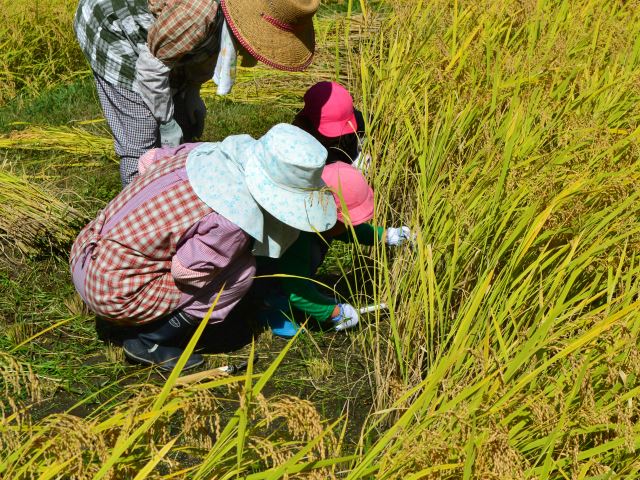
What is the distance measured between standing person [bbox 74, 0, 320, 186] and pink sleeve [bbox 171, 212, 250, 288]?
50 cm

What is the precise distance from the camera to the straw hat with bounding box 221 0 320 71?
96.7 inches

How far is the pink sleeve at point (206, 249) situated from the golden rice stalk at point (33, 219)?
0.83 meters

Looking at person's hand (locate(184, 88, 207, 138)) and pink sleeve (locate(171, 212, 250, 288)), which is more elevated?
pink sleeve (locate(171, 212, 250, 288))

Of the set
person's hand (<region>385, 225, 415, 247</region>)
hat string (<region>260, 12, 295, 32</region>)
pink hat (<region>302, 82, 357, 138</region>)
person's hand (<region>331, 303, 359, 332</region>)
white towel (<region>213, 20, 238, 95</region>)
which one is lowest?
person's hand (<region>331, 303, 359, 332</region>)

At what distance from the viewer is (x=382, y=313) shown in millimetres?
2590

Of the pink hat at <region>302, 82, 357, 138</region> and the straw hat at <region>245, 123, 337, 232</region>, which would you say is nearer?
the straw hat at <region>245, 123, 337, 232</region>

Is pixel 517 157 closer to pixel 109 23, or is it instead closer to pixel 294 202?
pixel 294 202

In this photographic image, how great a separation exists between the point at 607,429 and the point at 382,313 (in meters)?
1.08

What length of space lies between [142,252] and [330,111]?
924 mm

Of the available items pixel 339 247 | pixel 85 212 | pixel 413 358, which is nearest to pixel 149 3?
pixel 85 212

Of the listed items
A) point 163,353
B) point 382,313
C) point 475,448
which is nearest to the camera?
point 475,448

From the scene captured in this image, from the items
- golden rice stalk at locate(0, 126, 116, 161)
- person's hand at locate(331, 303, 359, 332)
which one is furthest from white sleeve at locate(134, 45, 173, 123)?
golden rice stalk at locate(0, 126, 116, 161)

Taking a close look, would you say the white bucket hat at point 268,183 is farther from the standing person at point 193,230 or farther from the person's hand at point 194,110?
the person's hand at point 194,110

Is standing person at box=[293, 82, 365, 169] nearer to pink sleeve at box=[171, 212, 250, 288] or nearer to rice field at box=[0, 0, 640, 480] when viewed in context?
rice field at box=[0, 0, 640, 480]
